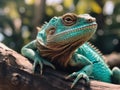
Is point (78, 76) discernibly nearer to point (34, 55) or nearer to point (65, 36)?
point (65, 36)

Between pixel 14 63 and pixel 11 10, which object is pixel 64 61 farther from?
pixel 11 10


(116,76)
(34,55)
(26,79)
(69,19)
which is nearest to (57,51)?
(34,55)

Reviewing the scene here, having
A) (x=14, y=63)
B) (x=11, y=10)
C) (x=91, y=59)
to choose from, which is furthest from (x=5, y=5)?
(x=14, y=63)

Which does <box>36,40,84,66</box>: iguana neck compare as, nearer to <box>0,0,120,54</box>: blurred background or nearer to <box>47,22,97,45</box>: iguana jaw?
<box>47,22,97,45</box>: iguana jaw

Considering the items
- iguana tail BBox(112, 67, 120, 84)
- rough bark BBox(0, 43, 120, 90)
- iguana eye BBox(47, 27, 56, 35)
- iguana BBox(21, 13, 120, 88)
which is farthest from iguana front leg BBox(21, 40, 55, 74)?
iguana tail BBox(112, 67, 120, 84)

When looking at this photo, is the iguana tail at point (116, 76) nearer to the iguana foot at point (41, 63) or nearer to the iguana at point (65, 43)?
the iguana at point (65, 43)

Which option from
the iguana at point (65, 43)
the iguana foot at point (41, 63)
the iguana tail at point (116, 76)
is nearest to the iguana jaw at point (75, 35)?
the iguana at point (65, 43)
